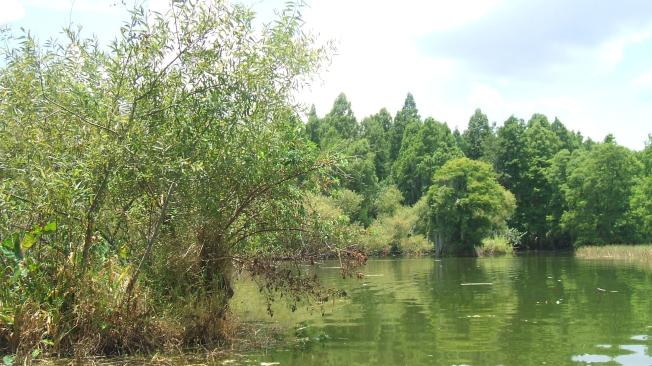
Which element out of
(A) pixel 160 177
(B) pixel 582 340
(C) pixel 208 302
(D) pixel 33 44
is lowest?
(B) pixel 582 340

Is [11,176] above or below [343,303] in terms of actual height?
above

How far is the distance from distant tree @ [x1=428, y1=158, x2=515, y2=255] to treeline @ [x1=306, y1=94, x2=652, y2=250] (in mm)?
217

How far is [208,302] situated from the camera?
1223cm

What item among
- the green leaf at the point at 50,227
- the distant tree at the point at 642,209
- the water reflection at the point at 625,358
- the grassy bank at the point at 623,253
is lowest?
the water reflection at the point at 625,358

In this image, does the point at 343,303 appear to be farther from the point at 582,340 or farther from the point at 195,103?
the point at 195,103

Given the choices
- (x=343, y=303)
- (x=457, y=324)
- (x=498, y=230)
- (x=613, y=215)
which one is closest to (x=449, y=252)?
(x=498, y=230)

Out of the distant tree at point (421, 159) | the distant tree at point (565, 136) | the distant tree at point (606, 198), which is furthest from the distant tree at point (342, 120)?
the distant tree at point (606, 198)

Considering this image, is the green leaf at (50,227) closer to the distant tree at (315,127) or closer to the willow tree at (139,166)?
the willow tree at (139,166)

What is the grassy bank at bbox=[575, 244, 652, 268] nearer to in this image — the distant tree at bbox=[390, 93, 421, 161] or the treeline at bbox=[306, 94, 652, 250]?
the treeline at bbox=[306, 94, 652, 250]

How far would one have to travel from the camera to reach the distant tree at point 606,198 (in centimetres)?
6838

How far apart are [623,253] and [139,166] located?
158 ft

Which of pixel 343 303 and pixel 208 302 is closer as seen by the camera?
pixel 208 302

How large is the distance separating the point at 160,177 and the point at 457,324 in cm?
857

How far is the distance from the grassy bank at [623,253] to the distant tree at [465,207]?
1060 centimetres
